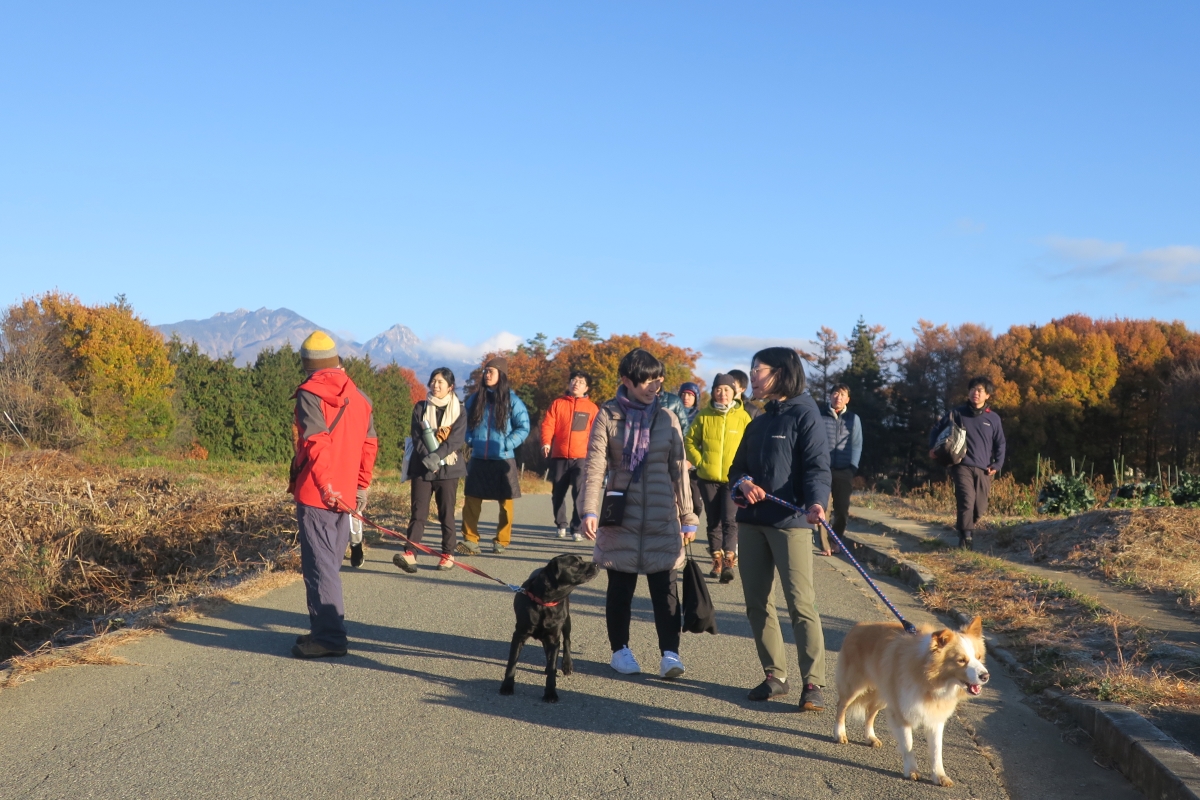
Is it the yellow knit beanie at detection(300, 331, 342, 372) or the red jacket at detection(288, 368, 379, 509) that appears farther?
the yellow knit beanie at detection(300, 331, 342, 372)

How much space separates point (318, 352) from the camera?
6.58 metres

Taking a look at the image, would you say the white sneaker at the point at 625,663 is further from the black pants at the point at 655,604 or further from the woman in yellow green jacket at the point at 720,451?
the woman in yellow green jacket at the point at 720,451

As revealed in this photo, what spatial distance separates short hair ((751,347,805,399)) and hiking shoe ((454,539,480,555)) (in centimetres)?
601

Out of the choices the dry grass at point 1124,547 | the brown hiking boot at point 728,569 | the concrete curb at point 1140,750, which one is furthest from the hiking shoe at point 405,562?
the dry grass at point 1124,547

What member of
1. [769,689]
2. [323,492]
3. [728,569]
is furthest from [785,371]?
[728,569]

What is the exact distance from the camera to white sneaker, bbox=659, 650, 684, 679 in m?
5.82

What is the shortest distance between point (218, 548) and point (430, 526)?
3.41m

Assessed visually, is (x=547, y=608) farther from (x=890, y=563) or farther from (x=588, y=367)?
(x=588, y=367)

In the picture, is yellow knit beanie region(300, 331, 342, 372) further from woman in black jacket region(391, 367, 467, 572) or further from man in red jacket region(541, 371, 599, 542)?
man in red jacket region(541, 371, 599, 542)

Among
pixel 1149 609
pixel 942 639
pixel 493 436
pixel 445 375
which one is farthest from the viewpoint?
pixel 493 436

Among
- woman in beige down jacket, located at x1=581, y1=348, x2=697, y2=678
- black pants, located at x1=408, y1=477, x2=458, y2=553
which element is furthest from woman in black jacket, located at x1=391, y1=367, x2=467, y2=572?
woman in beige down jacket, located at x1=581, y1=348, x2=697, y2=678

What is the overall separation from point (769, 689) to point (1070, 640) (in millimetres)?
2706

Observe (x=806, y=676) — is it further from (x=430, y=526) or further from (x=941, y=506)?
(x=941, y=506)

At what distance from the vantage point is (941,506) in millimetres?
18250
